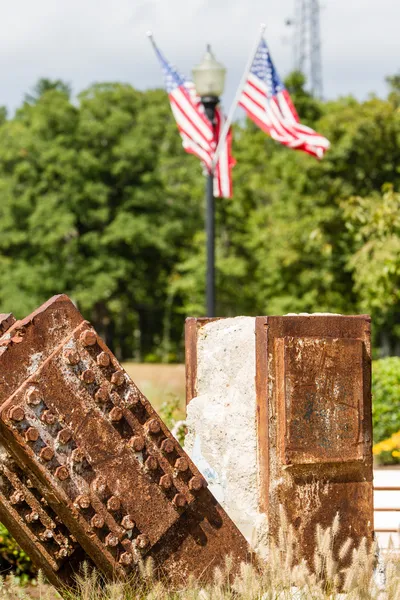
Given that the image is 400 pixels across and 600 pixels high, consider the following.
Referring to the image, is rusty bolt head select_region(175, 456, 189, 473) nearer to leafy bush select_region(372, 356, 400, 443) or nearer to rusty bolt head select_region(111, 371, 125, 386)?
rusty bolt head select_region(111, 371, 125, 386)

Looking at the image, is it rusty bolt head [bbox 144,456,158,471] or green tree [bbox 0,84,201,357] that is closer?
rusty bolt head [bbox 144,456,158,471]

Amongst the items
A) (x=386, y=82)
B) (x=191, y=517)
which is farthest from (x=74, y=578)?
(x=386, y=82)

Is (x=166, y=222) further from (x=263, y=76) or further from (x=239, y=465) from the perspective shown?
(x=239, y=465)

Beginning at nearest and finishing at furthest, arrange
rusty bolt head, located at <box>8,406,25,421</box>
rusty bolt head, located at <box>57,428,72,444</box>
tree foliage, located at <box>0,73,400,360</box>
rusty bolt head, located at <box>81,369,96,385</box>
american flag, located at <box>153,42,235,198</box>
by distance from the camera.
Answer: rusty bolt head, located at <box>8,406,25,421</box> → rusty bolt head, located at <box>57,428,72,444</box> → rusty bolt head, located at <box>81,369,96,385</box> → american flag, located at <box>153,42,235,198</box> → tree foliage, located at <box>0,73,400,360</box>

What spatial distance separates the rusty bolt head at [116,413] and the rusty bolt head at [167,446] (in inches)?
9.4

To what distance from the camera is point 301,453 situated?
410 cm

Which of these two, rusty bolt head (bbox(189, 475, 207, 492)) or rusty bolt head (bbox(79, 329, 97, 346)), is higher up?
rusty bolt head (bbox(79, 329, 97, 346))

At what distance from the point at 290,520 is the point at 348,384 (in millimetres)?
645

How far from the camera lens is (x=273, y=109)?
11.9 meters

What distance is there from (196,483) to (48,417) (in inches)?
28.8

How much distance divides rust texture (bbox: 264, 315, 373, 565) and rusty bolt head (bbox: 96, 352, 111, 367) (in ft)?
2.45

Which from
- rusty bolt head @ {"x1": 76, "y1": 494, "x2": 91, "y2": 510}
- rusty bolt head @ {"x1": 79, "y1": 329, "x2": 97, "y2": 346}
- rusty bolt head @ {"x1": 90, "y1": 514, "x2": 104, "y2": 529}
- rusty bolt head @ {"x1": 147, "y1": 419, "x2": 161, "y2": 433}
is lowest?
rusty bolt head @ {"x1": 90, "y1": 514, "x2": 104, "y2": 529}

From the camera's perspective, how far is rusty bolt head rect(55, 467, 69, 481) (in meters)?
3.52

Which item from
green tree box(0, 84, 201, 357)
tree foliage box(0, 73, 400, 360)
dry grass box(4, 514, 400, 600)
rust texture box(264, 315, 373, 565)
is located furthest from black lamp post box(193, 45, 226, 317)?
green tree box(0, 84, 201, 357)
